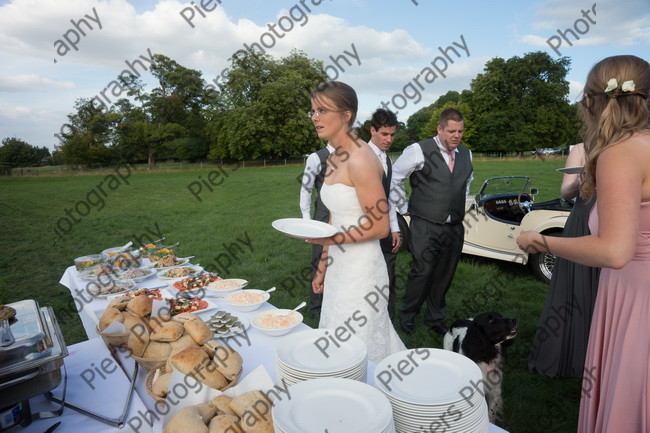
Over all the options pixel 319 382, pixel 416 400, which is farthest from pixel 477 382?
pixel 319 382

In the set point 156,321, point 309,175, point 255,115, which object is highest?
point 255,115

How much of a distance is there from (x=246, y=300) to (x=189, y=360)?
1.01m

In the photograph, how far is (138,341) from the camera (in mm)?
1696

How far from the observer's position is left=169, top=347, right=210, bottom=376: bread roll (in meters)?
1.35

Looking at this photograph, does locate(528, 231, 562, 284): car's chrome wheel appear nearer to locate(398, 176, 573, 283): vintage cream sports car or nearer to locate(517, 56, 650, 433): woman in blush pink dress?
locate(398, 176, 573, 283): vintage cream sports car

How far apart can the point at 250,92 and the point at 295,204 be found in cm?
2672

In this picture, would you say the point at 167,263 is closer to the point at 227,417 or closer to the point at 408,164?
the point at 227,417

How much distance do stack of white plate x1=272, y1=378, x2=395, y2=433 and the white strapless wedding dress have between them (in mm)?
1258

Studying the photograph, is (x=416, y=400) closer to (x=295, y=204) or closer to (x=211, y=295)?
(x=211, y=295)

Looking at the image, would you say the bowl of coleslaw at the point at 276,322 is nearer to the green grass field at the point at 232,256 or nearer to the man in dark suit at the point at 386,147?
the green grass field at the point at 232,256

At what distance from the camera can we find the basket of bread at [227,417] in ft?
3.60

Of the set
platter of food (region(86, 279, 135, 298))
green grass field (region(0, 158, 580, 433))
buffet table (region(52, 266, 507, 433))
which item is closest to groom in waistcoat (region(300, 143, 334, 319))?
green grass field (region(0, 158, 580, 433))

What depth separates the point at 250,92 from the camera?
36.9m

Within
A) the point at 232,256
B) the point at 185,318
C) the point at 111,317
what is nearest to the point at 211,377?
the point at 185,318
